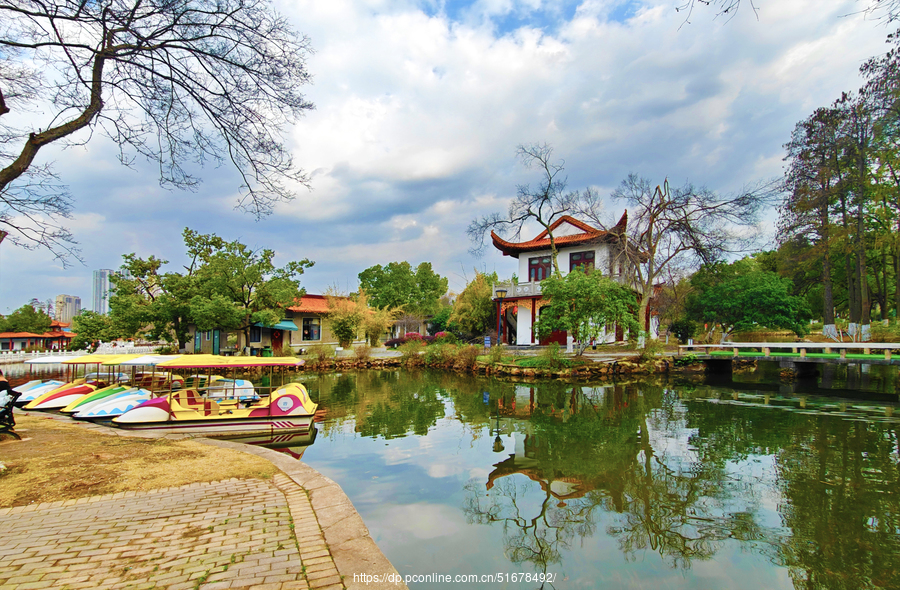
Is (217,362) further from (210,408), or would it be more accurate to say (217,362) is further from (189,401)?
(189,401)

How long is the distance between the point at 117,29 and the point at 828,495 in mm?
11588

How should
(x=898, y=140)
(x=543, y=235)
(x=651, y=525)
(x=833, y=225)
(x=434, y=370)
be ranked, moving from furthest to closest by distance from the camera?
(x=543, y=235) → (x=434, y=370) → (x=833, y=225) → (x=898, y=140) → (x=651, y=525)

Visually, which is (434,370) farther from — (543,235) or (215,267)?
(215,267)

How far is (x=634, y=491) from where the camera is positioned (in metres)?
6.48

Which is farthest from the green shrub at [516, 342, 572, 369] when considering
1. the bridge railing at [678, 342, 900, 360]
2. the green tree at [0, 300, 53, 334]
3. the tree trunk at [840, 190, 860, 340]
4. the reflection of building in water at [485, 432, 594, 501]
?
the green tree at [0, 300, 53, 334]

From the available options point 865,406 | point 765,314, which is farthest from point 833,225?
point 865,406

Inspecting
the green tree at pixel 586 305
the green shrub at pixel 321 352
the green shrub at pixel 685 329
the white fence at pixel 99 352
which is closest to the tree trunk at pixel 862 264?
the green shrub at pixel 685 329

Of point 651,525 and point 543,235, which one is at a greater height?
point 543,235

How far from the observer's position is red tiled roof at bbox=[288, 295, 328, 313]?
32.0m

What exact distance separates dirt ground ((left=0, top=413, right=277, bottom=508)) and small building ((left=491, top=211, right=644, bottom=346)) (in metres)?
21.4

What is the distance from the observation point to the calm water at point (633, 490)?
460cm

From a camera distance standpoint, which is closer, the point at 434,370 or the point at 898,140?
the point at 898,140

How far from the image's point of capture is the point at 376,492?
664 centimetres

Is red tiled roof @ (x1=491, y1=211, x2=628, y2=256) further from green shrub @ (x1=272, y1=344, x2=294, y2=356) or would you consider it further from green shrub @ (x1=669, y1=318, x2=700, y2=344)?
green shrub @ (x1=272, y1=344, x2=294, y2=356)
